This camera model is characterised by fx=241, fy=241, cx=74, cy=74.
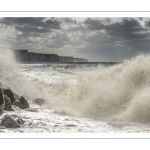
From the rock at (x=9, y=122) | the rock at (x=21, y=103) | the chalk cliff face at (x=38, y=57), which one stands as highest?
the chalk cliff face at (x=38, y=57)

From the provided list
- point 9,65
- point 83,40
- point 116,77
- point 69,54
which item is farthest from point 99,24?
point 9,65

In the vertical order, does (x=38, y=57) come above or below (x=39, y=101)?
above

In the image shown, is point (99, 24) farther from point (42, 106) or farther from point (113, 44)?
point (42, 106)

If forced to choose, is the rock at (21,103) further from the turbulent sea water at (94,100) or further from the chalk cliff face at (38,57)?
the chalk cliff face at (38,57)

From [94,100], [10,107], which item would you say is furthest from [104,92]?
[10,107]

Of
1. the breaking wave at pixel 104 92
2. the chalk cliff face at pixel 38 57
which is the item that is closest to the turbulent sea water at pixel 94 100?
the breaking wave at pixel 104 92

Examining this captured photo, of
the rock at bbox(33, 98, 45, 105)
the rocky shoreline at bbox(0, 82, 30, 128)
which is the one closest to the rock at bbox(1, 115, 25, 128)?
the rocky shoreline at bbox(0, 82, 30, 128)

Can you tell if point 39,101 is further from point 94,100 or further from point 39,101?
point 94,100

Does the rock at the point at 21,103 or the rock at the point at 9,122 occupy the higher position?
the rock at the point at 21,103
